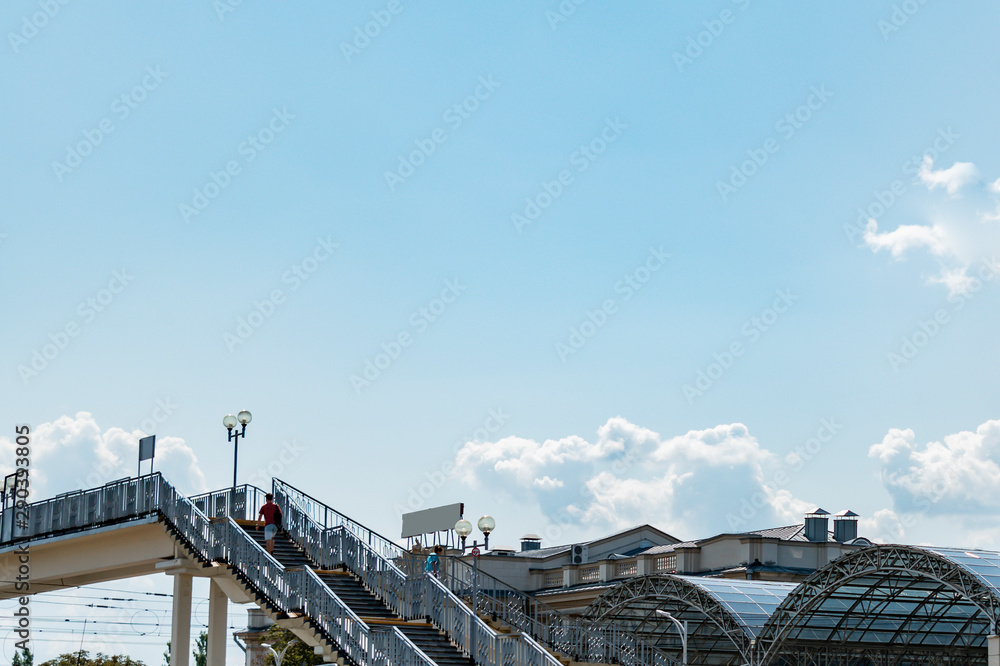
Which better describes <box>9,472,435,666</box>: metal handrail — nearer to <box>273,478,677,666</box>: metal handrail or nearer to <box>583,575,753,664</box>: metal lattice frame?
<box>273,478,677,666</box>: metal handrail

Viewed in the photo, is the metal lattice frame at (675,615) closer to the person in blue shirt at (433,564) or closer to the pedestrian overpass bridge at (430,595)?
the pedestrian overpass bridge at (430,595)

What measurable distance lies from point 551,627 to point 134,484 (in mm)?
12033

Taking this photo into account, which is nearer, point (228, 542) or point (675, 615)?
point (228, 542)

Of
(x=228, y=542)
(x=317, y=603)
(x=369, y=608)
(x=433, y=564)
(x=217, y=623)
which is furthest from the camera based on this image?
(x=217, y=623)

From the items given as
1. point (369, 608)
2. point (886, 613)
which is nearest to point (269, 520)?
point (369, 608)

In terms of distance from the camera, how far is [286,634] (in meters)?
79.6

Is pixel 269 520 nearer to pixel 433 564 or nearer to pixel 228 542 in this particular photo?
pixel 228 542

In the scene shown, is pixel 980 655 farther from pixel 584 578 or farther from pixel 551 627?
pixel 551 627

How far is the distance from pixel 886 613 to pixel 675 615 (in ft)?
29.1


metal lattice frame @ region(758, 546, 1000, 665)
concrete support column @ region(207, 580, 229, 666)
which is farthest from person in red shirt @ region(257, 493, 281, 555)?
metal lattice frame @ region(758, 546, 1000, 665)

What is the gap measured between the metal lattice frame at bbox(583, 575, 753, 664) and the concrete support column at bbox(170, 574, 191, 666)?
18.0m

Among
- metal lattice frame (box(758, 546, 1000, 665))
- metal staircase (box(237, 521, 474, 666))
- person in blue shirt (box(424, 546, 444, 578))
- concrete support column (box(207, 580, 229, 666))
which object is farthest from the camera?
metal lattice frame (box(758, 546, 1000, 665))

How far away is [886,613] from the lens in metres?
48.4

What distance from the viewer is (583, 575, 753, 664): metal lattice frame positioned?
47156 millimetres
